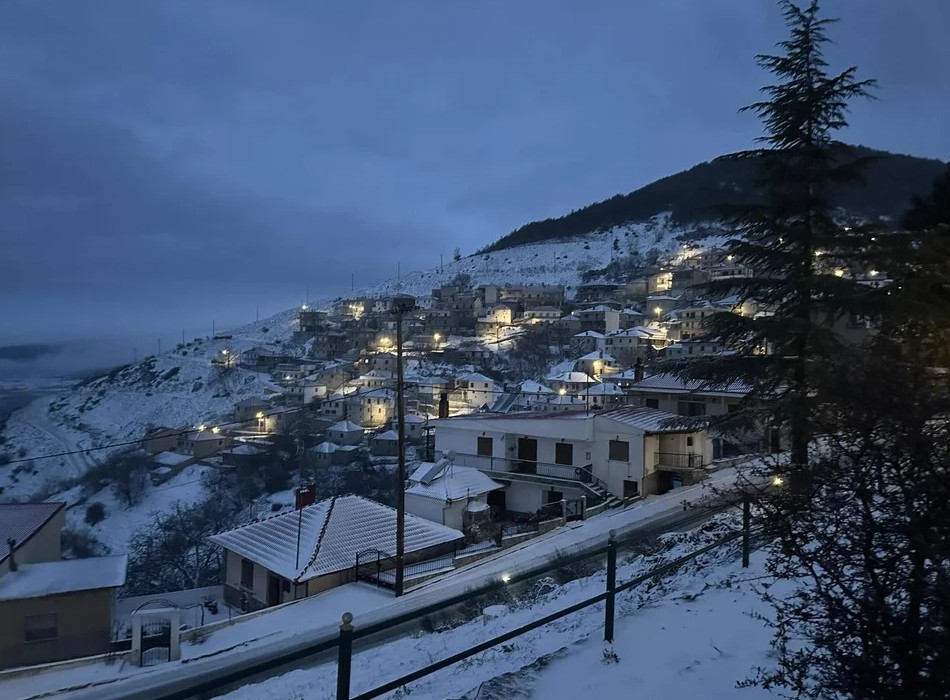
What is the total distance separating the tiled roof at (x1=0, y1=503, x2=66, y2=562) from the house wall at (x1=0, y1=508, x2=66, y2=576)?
0.39 feet

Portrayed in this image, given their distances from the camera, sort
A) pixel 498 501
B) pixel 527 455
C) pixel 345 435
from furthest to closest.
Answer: pixel 345 435 < pixel 527 455 < pixel 498 501

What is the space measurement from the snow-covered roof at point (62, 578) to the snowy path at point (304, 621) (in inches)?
108

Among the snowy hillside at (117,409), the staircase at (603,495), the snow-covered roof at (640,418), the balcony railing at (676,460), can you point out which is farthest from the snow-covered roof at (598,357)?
the staircase at (603,495)

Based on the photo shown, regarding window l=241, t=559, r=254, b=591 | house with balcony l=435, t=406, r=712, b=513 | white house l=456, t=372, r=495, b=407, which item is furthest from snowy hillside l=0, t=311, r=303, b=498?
house with balcony l=435, t=406, r=712, b=513

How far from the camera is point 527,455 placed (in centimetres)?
2612

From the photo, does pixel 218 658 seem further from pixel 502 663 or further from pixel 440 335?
pixel 440 335

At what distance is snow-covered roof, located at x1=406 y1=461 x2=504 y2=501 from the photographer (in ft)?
74.0

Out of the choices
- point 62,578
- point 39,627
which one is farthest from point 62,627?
point 62,578

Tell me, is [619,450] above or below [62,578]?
above

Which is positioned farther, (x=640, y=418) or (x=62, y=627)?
(x=640, y=418)

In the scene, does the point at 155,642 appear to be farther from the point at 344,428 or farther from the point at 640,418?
the point at 344,428

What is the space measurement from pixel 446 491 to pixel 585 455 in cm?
Answer: 599

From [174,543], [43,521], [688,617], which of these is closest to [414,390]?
[174,543]

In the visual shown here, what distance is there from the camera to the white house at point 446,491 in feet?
73.6
